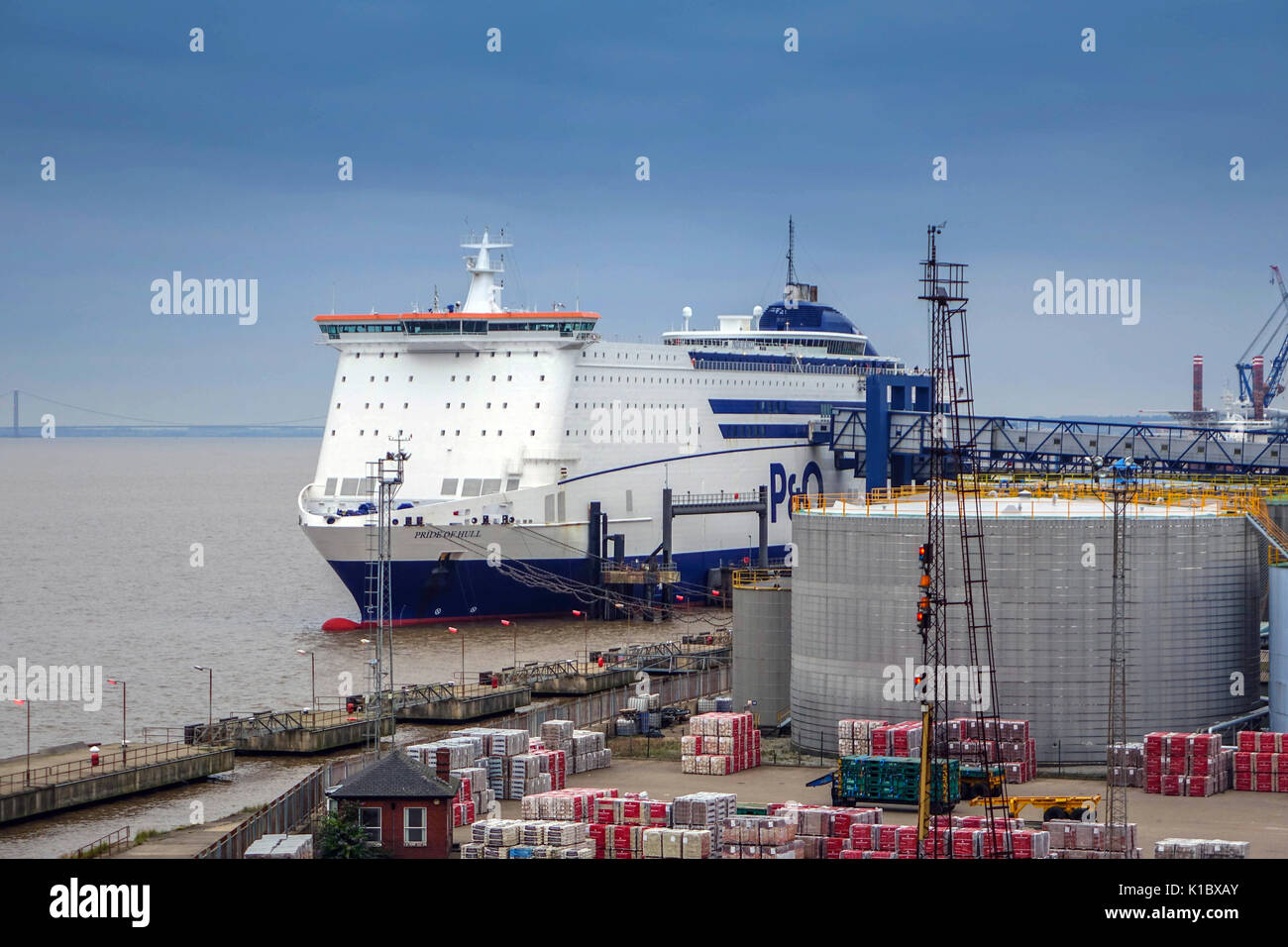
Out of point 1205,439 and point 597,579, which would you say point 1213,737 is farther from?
point 597,579

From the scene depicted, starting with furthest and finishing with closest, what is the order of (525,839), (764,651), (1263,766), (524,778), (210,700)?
(210,700), (764,651), (524,778), (1263,766), (525,839)

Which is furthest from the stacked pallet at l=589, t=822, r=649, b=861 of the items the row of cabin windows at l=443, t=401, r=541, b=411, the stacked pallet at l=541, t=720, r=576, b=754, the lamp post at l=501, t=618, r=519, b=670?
the row of cabin windows at l=443, t=401, r=541, b=411

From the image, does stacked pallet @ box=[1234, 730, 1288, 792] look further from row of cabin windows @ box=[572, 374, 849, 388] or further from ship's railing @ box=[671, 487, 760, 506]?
ship's railing @ box=[671, 487, 760, 506]

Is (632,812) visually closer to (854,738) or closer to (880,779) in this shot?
(880,779)

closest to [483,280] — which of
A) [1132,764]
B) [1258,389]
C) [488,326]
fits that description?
[488,326]
